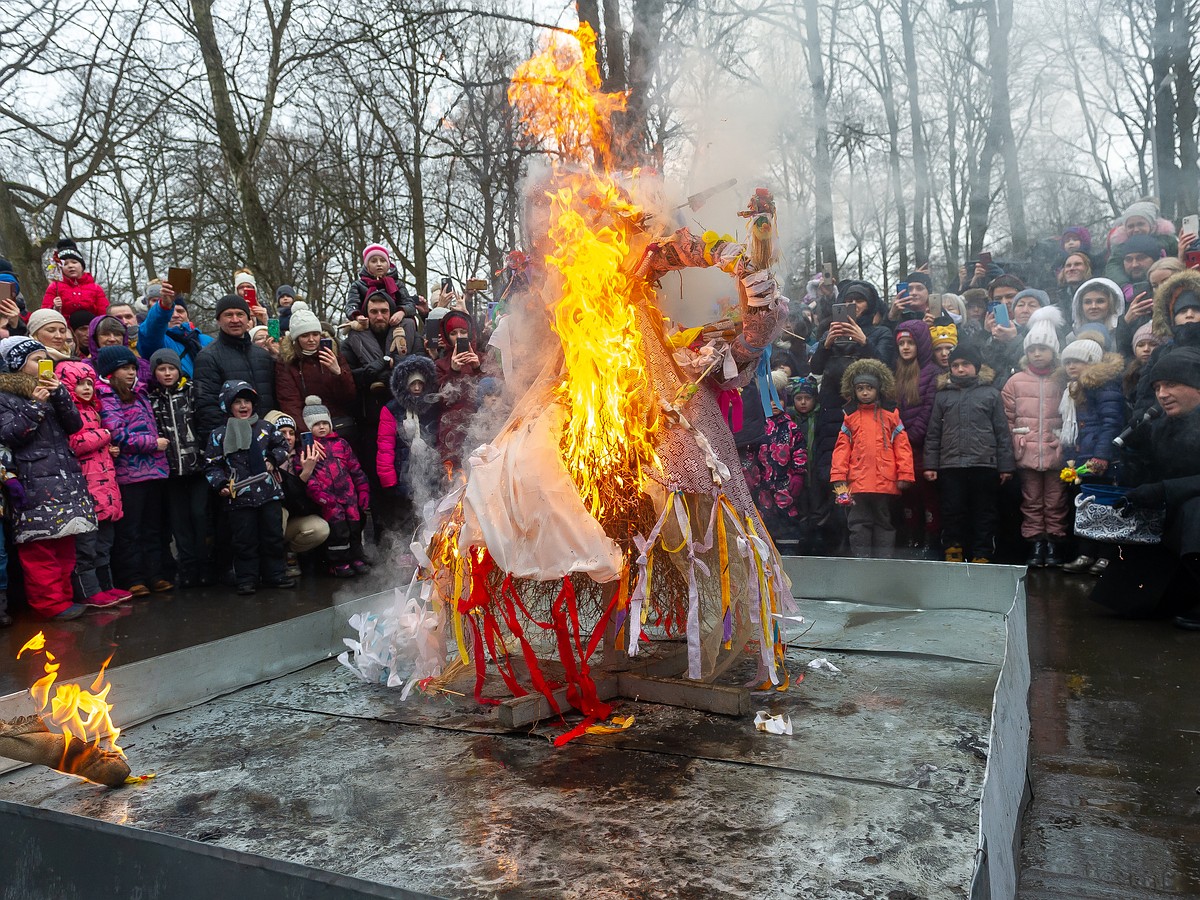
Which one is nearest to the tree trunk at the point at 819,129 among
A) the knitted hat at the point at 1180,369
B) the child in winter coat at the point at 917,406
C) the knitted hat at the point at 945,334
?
the child in winter coat at the point at 917,406

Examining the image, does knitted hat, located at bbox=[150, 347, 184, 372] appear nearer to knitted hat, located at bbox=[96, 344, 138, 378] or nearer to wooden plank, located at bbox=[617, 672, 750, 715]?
knitted hat, located at bbox=[96, 344, 138, 378]

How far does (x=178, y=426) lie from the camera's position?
7062mm

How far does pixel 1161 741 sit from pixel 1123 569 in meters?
2.36

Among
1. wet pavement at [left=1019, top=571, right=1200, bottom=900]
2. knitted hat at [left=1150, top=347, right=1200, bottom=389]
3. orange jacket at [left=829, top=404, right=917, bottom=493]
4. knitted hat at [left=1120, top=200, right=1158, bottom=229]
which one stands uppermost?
knitted hat at [left=1120, top=200, right=1158, bottom=229]

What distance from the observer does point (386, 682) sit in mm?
4258

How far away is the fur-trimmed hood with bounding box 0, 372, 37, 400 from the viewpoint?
6015 millimetres

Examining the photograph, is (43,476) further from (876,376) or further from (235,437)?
(876,376)

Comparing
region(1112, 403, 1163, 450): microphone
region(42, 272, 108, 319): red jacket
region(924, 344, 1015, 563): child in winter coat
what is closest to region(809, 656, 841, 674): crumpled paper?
region(1112, 403, 1163, 450): microphone

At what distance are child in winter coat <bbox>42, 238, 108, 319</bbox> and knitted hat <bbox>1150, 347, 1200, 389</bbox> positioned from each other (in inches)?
304

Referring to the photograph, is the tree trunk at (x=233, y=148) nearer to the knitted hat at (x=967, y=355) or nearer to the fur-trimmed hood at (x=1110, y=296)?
the knitted hat at (x=967, y=355)

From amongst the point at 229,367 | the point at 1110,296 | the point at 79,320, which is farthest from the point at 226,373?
the point at 1110,296

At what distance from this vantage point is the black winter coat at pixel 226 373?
7156mm

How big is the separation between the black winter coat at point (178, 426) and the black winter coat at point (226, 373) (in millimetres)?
69

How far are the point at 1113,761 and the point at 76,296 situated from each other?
7.83m
